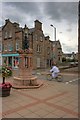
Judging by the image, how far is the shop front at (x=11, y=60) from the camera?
33850mm

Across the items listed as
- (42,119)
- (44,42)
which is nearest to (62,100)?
(42,119)

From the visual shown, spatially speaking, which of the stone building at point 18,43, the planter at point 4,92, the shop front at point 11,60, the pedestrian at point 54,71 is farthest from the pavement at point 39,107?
the shop front at point 11,60

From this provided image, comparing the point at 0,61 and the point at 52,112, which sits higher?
the point at 0,61

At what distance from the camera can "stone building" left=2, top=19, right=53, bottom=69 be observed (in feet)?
109

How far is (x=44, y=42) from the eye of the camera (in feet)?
122

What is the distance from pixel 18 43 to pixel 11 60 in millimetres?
4283

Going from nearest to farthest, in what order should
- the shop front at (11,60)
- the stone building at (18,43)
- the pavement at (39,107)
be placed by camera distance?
the pavement at (39,107) → the stone building at (18,43) → the shop front at (11,60)

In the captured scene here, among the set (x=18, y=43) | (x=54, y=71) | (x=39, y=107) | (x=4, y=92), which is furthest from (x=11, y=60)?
(x=39, y=107)

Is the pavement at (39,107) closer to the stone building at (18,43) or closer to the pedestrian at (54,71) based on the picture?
the pedestrian at (54,71)

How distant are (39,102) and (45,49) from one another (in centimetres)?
3003

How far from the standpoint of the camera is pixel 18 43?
33.3 metres

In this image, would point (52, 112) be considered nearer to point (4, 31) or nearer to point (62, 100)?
point (62, 100)

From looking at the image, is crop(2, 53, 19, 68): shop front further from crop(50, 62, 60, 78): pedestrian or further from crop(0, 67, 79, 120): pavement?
crop(0, 67, 79, 120): pavement

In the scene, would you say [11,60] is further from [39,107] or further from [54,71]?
[39,107]
